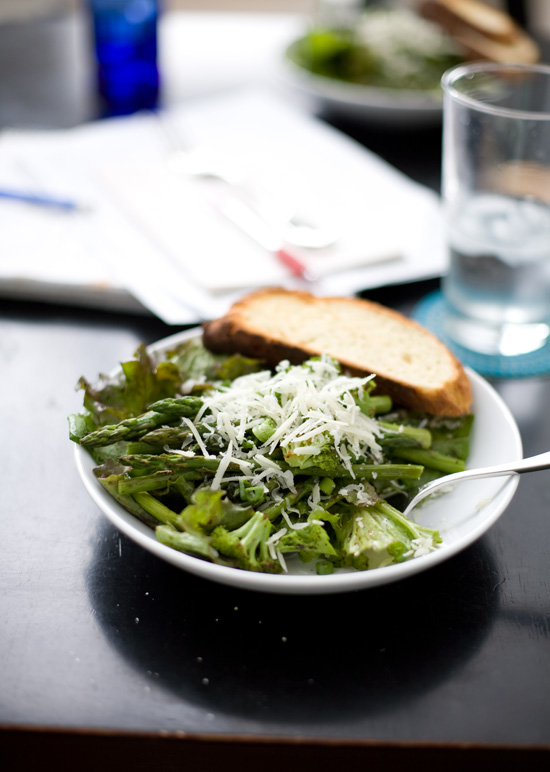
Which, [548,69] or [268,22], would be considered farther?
[268,22]

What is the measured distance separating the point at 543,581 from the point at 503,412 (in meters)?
0.31

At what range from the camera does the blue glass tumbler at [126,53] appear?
8.51 feet

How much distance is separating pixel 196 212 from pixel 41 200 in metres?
0.45

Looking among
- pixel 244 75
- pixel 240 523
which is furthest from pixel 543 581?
pixel 244 75

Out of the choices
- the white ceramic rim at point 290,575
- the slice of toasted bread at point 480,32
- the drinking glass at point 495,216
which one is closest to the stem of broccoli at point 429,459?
the white ceramic rim at point 290,575

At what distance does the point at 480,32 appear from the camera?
106 inches

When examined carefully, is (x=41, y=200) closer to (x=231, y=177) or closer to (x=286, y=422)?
(x=231, y=177)

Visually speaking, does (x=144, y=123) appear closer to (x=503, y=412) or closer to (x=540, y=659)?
(x=503, y=412)

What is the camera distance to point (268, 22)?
12.1 ft

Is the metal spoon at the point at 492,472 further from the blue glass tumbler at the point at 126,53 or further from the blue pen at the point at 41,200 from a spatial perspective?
the blue glass tumbler at the point at 126,53

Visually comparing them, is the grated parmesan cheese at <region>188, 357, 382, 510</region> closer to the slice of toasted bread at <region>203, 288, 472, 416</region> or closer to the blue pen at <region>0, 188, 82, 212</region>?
the slice of toasted bread at <region>203, 288, 472, 416</region>

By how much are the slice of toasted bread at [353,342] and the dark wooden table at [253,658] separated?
0.24 m

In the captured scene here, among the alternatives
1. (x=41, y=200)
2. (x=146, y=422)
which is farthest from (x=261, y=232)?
(x=146, y=422)

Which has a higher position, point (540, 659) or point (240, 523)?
point (240, 523)
